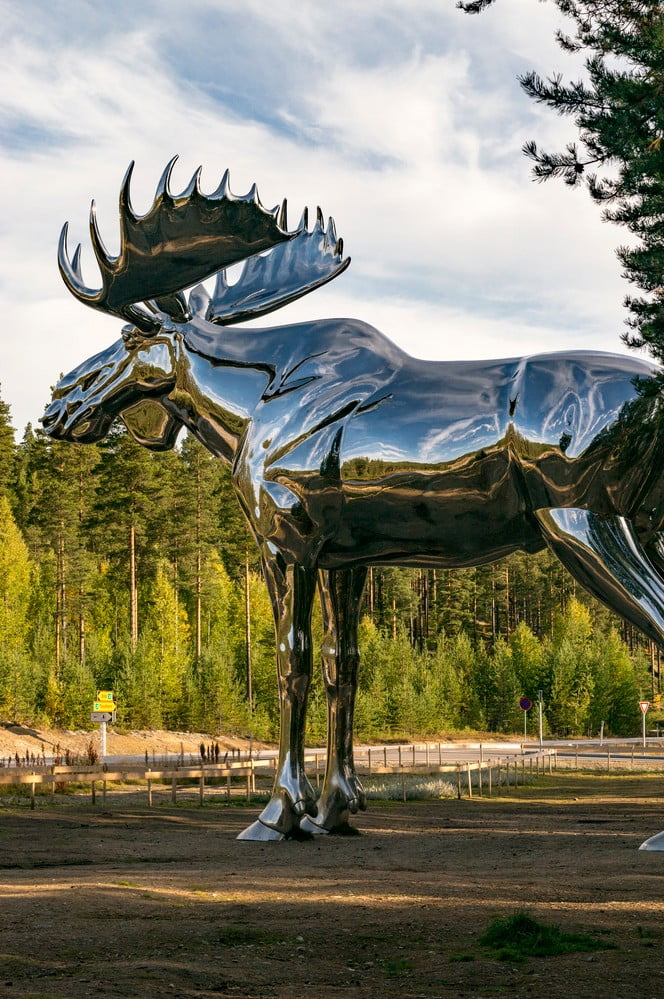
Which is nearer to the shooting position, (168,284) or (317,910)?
(317,910)

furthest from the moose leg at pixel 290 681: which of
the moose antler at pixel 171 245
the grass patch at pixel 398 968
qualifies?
the grass patch at pixel 398 968

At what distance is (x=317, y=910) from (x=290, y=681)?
3693 mm

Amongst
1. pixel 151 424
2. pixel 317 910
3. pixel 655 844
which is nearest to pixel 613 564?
pixel 655 844

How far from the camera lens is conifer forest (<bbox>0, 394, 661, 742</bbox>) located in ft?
187

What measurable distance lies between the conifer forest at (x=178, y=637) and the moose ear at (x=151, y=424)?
39.3 m

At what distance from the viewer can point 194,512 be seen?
66.6 m

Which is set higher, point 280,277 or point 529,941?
point 280,277

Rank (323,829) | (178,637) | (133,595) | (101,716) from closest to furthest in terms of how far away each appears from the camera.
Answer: (323,829), (101,716), (133,595), (178,637)

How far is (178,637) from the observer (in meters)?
66.4

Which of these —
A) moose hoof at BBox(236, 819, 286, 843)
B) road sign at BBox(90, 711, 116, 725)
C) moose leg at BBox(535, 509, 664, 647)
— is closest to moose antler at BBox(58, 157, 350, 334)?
moose leg at BBox(535, 509, 664, 647)

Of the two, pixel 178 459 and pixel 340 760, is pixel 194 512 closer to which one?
pixel 178 459

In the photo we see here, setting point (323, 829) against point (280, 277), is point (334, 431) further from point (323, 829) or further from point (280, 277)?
point (323, 829)

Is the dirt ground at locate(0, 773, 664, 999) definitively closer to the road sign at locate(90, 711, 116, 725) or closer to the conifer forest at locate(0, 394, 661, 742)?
the road sign at locate(90, 711, 116, 725)

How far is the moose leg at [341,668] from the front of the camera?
1246cm
